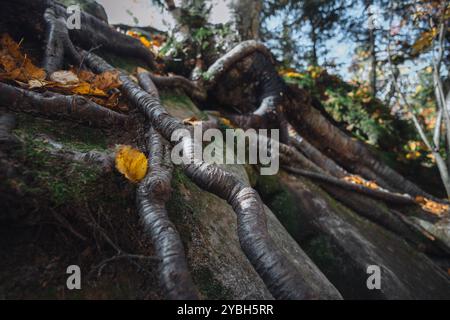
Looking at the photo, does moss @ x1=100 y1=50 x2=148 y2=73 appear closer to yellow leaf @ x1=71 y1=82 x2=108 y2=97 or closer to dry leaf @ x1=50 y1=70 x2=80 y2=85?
dry leaf @ x1=50 y1=70 x2=80 y2=85

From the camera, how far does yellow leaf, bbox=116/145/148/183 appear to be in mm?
1649

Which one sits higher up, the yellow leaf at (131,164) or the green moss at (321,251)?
the yellow leaf at (131,164)

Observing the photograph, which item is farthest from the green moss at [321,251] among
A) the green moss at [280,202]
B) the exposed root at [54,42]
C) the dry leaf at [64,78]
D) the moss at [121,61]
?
the moss at [121,61]

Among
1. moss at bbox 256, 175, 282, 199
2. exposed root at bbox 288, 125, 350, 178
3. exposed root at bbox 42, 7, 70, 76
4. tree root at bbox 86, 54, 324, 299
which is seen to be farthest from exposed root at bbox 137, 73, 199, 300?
exposed root at bbox 288, 125, 350, 178

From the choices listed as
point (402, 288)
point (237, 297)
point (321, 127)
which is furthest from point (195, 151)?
point (321, 127)

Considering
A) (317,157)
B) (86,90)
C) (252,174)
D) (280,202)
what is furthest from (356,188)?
(86,90)

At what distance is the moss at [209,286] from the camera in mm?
1540

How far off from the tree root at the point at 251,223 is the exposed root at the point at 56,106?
1.46 feet

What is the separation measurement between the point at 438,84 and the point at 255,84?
3.57 meters

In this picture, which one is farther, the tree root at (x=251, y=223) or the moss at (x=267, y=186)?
the moss at (x=267, y=186)

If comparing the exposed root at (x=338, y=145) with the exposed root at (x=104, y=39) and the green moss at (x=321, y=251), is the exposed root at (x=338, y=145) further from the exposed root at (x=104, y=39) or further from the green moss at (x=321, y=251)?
the green moss at (x=321, y=251)

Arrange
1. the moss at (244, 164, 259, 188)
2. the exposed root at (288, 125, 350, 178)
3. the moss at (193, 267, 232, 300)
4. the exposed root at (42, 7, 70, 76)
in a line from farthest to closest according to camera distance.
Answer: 1. the exposed root at (288, 125, 350, 178)
2. the moss at (244, 164, 259, 188)
3. the exposed root at (42, 7, 70, 76)
4. the moss at (193, 267, 232, 300)

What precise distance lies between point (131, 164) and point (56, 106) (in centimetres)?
84
